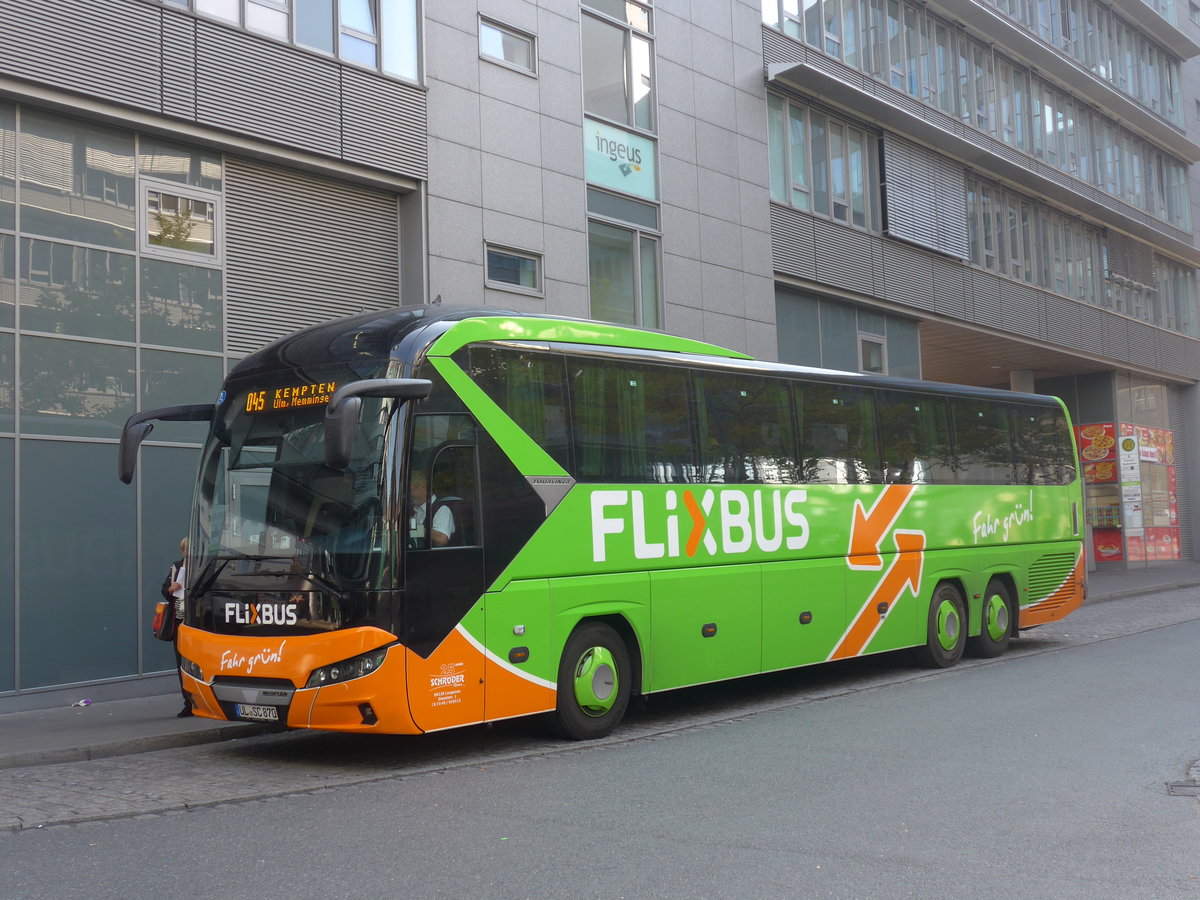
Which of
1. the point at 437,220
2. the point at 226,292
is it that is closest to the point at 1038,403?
the point at 437,220

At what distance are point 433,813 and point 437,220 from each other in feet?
35.9

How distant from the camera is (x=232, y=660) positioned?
9.13 metres

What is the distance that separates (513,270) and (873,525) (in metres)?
6.89

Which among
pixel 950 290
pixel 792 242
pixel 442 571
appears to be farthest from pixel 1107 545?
pixel 442 571

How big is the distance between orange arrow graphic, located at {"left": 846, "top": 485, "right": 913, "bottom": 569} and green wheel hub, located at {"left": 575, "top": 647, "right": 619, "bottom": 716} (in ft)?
13.3

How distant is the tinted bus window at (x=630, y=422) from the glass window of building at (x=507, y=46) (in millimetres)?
8558

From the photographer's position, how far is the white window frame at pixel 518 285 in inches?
690

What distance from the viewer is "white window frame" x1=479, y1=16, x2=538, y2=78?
17.9 meters

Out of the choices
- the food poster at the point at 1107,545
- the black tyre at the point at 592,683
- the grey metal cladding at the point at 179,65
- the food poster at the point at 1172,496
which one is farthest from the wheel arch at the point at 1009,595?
the food poster at the point at 1172,496

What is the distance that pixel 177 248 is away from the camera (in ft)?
47.5

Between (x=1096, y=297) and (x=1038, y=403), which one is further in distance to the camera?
(x=1096, y=297)

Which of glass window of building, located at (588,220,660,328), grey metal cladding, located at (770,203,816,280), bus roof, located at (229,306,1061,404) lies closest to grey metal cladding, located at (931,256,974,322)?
grey metal cladding, located at (770,203,816,280)

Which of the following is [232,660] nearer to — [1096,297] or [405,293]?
[405,293]

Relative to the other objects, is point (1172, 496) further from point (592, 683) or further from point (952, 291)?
point (592, 683)
